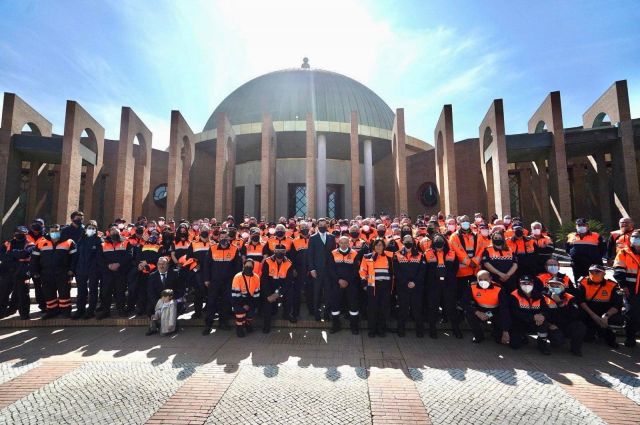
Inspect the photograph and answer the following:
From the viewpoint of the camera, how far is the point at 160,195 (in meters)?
23.8

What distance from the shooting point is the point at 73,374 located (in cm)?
437

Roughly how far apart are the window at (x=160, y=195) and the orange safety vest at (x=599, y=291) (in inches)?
964

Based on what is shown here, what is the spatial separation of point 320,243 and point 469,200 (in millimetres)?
17590

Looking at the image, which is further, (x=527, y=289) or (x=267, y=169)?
(x=267, y=169)

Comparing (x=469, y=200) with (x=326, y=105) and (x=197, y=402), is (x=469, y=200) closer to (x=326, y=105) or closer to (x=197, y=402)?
(x=326, y=105)

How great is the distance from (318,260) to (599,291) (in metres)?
5.25

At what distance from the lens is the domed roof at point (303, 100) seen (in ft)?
81.9

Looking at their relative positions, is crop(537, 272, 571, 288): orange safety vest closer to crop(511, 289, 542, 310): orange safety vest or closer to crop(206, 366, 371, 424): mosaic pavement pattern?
crop(511, 289, 542, 310): orange safety vest

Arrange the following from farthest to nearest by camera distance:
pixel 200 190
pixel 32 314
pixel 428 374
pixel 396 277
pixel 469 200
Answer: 1. pixel 200 190
2. pixel 469 200
3. pixel 32 314
4. pixel 396 277
5. pixel 428 374

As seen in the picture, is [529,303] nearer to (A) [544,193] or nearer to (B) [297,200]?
(A) [544,193]

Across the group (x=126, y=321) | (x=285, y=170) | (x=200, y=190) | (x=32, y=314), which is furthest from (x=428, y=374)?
(x=200, y=190)

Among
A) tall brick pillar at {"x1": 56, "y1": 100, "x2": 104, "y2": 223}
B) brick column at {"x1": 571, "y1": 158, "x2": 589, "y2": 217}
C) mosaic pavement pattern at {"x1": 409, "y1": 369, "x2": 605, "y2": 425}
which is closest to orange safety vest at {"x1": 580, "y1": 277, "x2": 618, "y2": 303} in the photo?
mosaic pavement pattern at {"x1": 409, "y1": 369, "x2": 605, "y2": 425}

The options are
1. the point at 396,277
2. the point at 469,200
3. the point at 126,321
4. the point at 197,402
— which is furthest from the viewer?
the point at 469,200

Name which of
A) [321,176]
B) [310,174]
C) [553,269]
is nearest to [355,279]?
[553,269]
